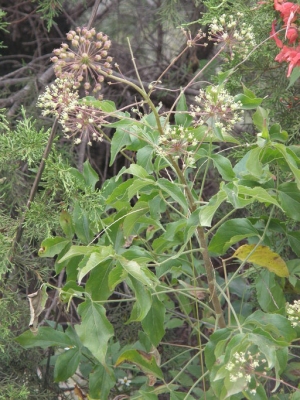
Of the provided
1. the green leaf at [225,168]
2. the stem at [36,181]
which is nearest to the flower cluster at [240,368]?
the green leaf at [225,168]

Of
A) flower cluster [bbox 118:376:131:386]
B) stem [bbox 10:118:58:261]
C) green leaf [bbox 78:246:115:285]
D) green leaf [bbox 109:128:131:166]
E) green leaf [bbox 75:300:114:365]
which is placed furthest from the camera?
flower cluster [bbox 118:376:131:386]

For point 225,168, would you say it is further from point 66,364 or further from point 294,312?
point 66,364

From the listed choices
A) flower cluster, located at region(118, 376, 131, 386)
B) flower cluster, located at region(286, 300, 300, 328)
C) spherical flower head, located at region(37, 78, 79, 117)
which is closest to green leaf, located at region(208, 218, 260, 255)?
flower cluster, located at region(286, 300, 300, 328)

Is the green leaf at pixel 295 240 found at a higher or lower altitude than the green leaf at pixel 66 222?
higher

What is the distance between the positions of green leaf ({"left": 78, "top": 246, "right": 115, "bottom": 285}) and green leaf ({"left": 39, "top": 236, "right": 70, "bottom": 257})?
8.5 inches

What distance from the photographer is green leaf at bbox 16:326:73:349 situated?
1480mm

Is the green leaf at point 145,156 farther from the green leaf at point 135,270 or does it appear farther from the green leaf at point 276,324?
the green leaf at point 276,324

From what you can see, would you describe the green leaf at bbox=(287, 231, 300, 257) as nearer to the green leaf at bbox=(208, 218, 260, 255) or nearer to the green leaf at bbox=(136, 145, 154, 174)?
the green leaf at bbox=(208, 218, 260, 255)

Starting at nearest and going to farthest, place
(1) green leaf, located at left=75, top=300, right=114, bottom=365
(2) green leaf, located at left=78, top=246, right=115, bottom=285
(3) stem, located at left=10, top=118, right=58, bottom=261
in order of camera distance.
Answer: (2) green leaf, located at left=78, top=246, right=115, bottom=285, (1) green leaf, located at left=75, top=300, right=114, bottom=365, (3) stem, located at left=10, top=118, right=58, bottom=261

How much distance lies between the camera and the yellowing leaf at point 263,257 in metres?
1.36

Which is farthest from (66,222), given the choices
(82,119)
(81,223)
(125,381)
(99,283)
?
(125,381)

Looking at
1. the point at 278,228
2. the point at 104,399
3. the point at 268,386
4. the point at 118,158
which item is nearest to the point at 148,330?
the point at 104,399

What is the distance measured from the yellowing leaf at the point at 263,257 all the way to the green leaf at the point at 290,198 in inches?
3.1

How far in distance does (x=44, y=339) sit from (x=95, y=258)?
45 centimetres
